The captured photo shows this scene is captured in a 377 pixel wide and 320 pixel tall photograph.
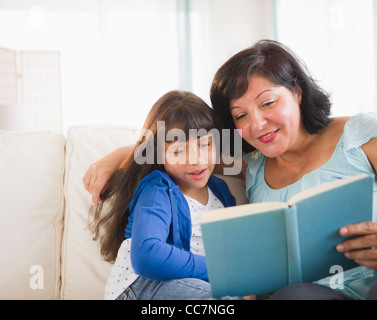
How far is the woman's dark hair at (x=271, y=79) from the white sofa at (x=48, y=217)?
1.28ft

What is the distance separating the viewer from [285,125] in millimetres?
1111

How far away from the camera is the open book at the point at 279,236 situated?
704 mm

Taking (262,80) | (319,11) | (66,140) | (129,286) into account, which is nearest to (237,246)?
(129,286)

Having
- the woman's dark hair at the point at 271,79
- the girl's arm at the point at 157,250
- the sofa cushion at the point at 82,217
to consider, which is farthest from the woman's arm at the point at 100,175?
the woman's dark hair at the point at 271,79

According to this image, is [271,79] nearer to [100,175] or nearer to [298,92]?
[298,92]

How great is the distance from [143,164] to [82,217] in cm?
33

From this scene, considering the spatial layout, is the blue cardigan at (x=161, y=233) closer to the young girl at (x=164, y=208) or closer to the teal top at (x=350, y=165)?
the young girl at (x=164, y=208)

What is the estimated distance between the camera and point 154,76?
14.4 feet

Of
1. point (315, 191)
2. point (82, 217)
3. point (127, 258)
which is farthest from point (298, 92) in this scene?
point (82, 217)

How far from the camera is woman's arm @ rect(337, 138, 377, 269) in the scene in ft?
2.60

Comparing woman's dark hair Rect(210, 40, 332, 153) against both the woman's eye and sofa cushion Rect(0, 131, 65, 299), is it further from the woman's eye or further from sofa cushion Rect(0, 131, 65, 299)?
sofa cushion Rect(0, 131, 65, 299)

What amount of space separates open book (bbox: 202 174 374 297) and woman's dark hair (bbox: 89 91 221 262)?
47cm

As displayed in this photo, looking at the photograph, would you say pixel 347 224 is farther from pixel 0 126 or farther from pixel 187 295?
pixel 0 126

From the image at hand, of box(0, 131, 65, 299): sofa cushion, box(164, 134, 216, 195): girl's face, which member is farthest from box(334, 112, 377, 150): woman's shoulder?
box(0, 131, 65, 299): sofa cushion
